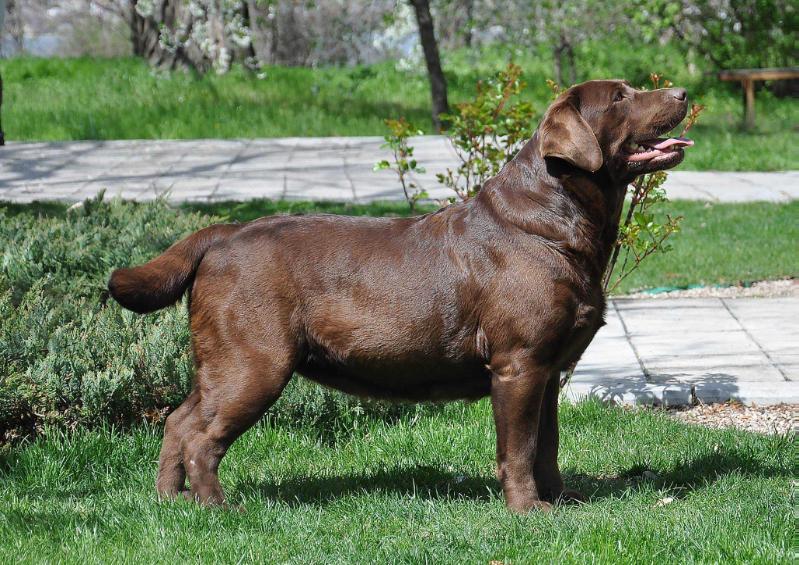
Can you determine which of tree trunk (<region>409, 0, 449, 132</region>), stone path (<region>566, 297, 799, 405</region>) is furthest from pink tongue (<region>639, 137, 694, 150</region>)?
tree trunk (<region>409, 0, 449, 132</region>)

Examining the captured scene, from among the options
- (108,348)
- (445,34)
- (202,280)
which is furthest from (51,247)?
(445,34)

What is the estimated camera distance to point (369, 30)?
32.2 m

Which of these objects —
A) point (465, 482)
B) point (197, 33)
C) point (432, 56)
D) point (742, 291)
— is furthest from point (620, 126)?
point (197, 33)

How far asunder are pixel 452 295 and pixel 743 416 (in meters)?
2.48

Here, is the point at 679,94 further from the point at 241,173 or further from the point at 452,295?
the point at 241,173

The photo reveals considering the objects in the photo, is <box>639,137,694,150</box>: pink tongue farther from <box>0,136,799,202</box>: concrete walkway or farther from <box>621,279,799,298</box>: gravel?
<box>0,136,799,202</box>: concrete walkway

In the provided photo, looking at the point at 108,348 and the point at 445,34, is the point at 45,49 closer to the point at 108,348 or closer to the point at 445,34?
the point at 445,34

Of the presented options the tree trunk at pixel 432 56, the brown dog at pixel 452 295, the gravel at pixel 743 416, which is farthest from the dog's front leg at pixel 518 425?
the tree trunk at pixel 432 56

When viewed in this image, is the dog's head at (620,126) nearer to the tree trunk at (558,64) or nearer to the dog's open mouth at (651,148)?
the dog's open mouth at (651,148)

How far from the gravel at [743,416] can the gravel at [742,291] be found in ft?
9.22

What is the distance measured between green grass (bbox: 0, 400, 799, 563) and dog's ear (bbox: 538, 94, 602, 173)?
142cm

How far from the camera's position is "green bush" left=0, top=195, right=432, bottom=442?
529cm

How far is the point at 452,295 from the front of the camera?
4137mm

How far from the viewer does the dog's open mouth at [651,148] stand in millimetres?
4090
